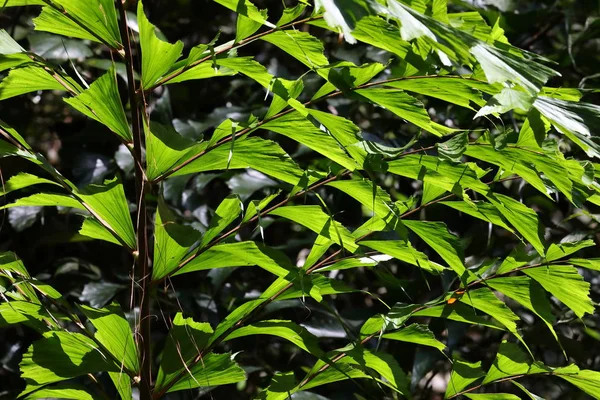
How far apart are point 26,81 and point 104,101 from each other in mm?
66

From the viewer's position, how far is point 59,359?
65 cm

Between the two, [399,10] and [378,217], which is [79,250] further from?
[399,10]

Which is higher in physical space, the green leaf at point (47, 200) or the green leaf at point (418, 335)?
the green leaf at point (47, 200)

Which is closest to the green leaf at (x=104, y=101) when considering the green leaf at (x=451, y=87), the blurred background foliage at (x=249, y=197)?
the green leaf at (x=451, y=87)

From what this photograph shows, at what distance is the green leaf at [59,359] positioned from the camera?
64 centimetres

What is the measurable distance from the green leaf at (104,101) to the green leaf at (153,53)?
0.09ft

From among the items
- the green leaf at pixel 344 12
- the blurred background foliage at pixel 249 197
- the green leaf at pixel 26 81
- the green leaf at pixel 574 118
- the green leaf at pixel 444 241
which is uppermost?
the green leaf at pixel 344 12

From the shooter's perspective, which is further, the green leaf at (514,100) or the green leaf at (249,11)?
the green leaf at (249,11)

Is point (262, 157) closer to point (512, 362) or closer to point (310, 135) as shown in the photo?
point (310, 135)

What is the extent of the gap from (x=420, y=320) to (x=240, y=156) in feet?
2.74

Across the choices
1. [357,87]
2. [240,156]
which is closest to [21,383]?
[240,156]

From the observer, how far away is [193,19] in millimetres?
1443

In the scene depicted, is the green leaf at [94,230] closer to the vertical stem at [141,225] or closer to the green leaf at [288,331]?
the vertical stem at [141,225]

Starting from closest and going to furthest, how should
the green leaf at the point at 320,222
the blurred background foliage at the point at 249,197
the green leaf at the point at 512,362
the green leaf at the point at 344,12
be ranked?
the green leaf at the point at 344,12 → the green leaf at the point at 320,222 → the green leaf at the point at 512,362 → the blurred background foliage at the point at 249,197
